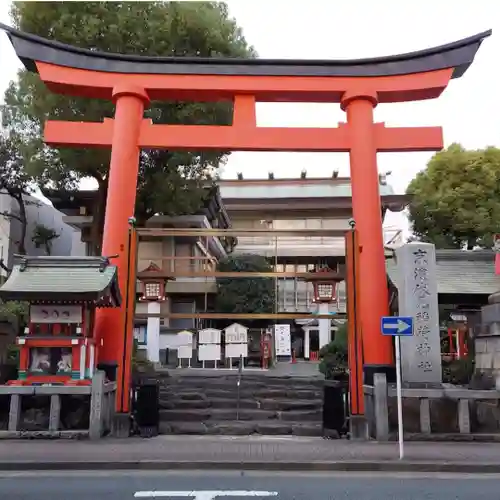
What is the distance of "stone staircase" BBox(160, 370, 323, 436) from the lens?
1154 centimetres

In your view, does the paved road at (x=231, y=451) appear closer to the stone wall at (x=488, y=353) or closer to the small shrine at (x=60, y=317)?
the small shrine at (x=60, y=317)

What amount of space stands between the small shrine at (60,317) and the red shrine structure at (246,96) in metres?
1.07

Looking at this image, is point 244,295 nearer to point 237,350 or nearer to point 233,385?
point 237,350

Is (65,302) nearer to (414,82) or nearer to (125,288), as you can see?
(125,288)

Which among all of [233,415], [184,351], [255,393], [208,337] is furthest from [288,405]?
[184,351]

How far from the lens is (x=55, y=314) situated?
11.0m

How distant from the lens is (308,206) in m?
34.3

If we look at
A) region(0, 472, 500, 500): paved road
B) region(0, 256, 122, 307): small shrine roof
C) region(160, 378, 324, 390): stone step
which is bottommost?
region(0, 472, 500, 500): paved road

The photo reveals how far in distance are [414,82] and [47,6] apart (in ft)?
42.5

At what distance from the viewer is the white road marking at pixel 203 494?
6434mm

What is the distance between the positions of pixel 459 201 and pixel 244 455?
19.8 meters

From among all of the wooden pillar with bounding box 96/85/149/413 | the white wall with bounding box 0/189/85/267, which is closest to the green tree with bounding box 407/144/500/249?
the wooden pillar with bounding box 96/85/149/413

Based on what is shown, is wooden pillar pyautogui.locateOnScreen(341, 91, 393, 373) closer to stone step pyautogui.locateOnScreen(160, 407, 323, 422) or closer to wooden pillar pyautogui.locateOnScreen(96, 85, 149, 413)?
stone step pyautogui.locateOnScreen(160, 407, 323, 422)

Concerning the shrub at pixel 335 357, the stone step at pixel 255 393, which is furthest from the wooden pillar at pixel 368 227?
the shrub at pixel 335 357
